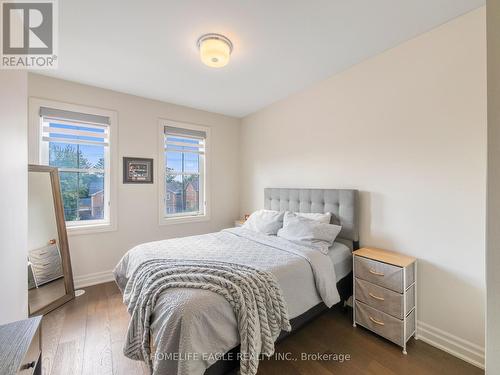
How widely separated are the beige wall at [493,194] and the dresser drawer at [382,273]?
1279 millimetres

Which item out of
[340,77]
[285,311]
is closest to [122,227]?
[285,311]

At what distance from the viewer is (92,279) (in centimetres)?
292

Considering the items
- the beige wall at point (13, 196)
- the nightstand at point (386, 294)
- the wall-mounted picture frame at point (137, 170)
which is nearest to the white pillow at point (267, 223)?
the nightstand at point (386, 294)

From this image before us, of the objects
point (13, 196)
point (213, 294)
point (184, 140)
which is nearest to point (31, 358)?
point (213, 294)

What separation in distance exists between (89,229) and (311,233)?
9.27 feet

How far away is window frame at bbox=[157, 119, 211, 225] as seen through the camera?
3.42 m

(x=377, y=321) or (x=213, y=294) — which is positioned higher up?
(x=213, y=294)

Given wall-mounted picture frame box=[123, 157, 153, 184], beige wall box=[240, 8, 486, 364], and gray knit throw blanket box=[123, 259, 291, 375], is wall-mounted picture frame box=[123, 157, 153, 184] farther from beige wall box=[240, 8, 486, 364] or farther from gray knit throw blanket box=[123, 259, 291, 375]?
beige wall box=[240, 8, 486, 364]

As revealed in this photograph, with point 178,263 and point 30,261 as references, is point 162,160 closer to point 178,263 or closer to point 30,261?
point 30,261

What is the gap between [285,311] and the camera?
A: 60.1 inches

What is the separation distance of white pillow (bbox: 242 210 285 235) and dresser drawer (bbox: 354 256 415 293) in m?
0.96

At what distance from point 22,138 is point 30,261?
143 cm

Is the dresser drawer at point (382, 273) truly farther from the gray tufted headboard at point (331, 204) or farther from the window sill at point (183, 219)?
the window sill at point (183, 219)

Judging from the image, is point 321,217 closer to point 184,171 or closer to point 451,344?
point 451,344
